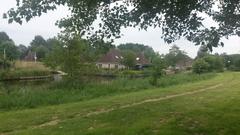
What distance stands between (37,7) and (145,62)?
88644mm

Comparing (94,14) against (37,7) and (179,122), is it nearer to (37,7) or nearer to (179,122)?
(37,7)

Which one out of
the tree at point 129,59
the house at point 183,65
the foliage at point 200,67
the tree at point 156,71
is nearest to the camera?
the tree at point 156,71

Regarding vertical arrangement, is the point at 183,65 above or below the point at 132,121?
above

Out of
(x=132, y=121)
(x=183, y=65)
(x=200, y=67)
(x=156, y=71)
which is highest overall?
(x=156, y=71)

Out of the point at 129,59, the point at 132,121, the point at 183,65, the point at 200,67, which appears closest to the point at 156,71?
the point at 132,121

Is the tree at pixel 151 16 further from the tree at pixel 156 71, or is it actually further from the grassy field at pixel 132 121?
the tree at pixel 156 71

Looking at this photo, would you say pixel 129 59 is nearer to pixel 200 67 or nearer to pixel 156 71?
pixel 200 67

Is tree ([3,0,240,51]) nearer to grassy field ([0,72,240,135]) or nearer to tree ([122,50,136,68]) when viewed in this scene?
grassy field ([0,72,240,135])

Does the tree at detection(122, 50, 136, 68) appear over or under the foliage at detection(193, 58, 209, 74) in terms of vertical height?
over

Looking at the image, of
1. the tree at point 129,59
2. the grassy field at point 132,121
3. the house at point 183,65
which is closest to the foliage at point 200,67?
the tree at point 129,59

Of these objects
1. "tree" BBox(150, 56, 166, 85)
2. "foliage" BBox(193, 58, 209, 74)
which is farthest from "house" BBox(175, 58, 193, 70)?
"tree" BBox(150, 56, 166, 85)

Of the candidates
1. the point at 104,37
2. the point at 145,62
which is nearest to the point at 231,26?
the point at 104,37

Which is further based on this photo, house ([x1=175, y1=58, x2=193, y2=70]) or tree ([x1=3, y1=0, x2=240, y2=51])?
house ([x1=175, y1=58, x2=193, y2=70])

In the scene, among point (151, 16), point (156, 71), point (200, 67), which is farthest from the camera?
point (200, 67)
